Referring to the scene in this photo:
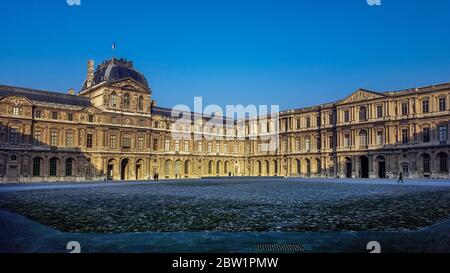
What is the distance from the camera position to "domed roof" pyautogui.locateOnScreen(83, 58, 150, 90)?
54.5 metres

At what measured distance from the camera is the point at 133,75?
57938 millimetres

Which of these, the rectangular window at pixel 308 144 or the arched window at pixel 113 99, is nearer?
the arched window at pixel 113 99

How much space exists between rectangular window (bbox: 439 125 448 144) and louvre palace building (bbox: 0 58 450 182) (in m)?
0.12

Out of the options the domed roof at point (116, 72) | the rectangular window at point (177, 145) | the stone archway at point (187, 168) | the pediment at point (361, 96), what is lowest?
the stone archway at point (187, 168)

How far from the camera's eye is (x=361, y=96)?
55656mm

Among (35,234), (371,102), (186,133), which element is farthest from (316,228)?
(186,133)

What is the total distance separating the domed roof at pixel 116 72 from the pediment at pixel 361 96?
33.9 m

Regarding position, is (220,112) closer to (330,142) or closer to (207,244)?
(330,142)

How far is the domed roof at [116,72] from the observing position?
54.5m

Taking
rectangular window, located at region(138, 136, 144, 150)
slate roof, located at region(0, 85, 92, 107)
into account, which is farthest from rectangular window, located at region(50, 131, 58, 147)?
rectangular window, located at region(138, 136, 144, 150)

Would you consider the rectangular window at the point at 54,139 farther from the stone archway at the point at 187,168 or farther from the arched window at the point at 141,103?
the stone archway at the point at 187,168

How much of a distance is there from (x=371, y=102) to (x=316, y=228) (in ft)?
168

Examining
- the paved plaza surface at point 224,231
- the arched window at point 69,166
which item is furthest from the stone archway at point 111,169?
the paved plaza surface at point 224,231

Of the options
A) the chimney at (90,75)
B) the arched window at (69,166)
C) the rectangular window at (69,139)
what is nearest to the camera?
the arched window at (69,166)
